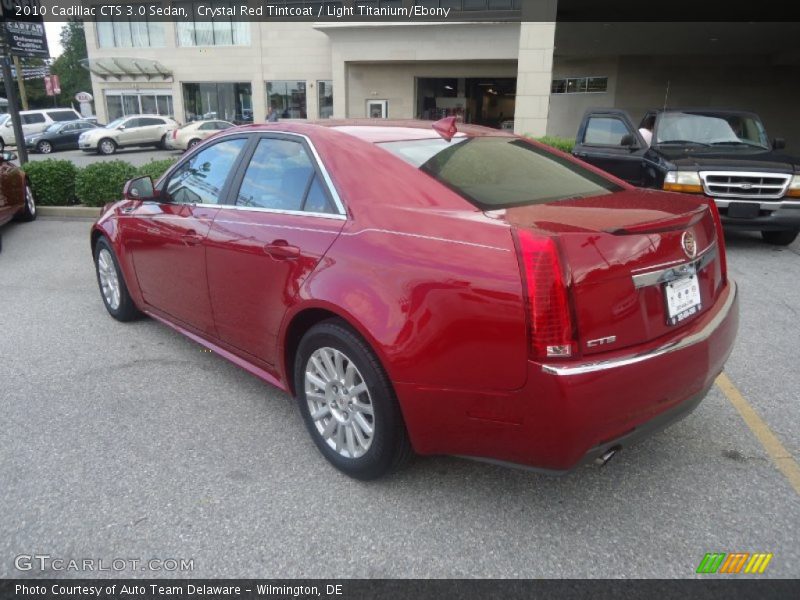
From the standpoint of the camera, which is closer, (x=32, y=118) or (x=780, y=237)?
(x=780, y=237)

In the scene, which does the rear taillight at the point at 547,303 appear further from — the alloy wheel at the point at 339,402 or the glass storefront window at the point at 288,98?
the glass storefront window at the point at 288,98

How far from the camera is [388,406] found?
2.53 meters

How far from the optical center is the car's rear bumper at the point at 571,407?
6.92ft

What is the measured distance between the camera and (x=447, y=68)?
30.9 meters

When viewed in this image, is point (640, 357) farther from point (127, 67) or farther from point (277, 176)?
point (127, 67)

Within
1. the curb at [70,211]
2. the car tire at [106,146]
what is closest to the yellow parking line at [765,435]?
the curb at [70,211]

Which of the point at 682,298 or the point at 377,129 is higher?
the point at 377,129

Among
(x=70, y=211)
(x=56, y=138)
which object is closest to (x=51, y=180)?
(x=70, y=211)

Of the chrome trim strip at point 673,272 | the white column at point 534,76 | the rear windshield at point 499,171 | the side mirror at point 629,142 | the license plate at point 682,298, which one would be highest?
the white column at point 534,76

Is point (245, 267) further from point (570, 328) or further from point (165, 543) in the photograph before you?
point (570, 328)

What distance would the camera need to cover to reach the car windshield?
8.38 metres

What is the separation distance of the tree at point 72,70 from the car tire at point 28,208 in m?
70.5

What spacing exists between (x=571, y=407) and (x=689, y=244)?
94 cm
